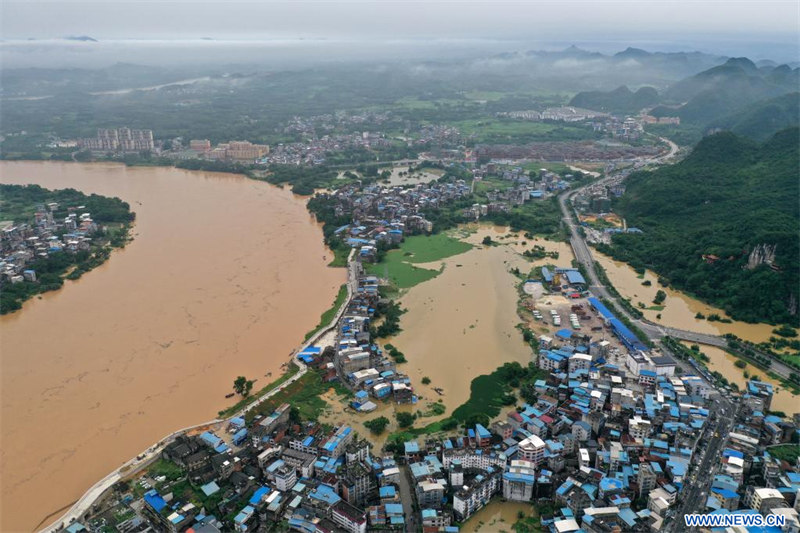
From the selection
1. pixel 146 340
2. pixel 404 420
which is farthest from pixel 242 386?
pixel 146 340

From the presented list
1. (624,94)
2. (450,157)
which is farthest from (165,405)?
(624,94)

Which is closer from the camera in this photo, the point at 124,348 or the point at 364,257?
the point at 124,348

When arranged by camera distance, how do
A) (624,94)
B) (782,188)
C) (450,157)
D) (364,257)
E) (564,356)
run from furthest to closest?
(624,94), (450,157), (782,188), (364,257), (564,356)

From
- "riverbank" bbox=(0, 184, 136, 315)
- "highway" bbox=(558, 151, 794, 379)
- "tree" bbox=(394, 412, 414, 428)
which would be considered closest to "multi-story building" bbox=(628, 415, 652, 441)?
"tree" bbox=(394, 412, 414, 428)

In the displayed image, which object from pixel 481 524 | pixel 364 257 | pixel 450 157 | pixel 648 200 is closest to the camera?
pixel 481 524

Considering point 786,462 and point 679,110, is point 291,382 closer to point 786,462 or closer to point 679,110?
point 786,462

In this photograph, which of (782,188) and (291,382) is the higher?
(782,188)

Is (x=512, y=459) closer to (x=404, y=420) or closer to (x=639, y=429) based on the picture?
(x=404, y=420)

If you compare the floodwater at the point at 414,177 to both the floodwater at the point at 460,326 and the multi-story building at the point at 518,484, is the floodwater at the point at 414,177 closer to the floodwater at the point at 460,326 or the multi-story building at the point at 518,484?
the floodwater at the point at 460,326
